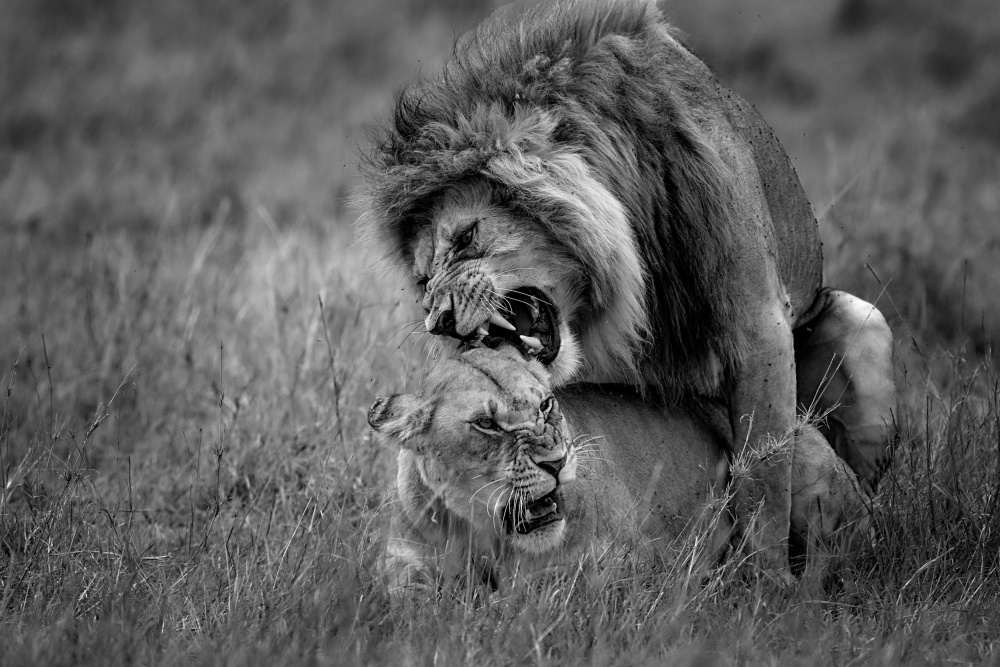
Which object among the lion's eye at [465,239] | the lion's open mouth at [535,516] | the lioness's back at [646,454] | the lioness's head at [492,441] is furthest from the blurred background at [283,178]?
the lion's open mouth at [535,516]

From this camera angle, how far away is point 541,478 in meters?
3.38

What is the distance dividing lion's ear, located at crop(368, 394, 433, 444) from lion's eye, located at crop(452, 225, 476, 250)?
1.73 feet

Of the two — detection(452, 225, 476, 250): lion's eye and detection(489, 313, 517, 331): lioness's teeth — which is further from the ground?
detection(452, 225, 476, 250): lion's eye

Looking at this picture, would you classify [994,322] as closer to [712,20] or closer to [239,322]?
[239,322]

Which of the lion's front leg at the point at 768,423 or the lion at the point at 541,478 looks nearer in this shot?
the lion at the point at 541,478

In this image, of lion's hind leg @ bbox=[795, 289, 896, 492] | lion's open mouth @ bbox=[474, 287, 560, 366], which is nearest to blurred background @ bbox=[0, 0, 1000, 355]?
lion's hind leg @ bbox=[795, 289, 896, 492]

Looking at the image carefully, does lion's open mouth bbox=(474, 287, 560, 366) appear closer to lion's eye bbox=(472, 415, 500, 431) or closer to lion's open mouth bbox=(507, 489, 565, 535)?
lion's eye bbox=(472, 415, 500, 431)

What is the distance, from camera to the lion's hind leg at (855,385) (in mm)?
4309

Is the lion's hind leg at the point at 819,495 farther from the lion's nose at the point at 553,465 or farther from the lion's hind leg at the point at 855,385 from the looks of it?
the lion's nose at the point at 553,465

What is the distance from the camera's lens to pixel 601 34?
13.1 feet

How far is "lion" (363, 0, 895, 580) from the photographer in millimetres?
3688

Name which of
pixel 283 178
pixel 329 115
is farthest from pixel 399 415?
pixel 329 115

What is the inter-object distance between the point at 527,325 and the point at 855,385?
1329 mm

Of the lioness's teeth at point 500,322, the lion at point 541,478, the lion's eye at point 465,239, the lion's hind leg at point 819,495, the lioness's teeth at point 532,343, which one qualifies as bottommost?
the lion's hind leg at point 819,495
